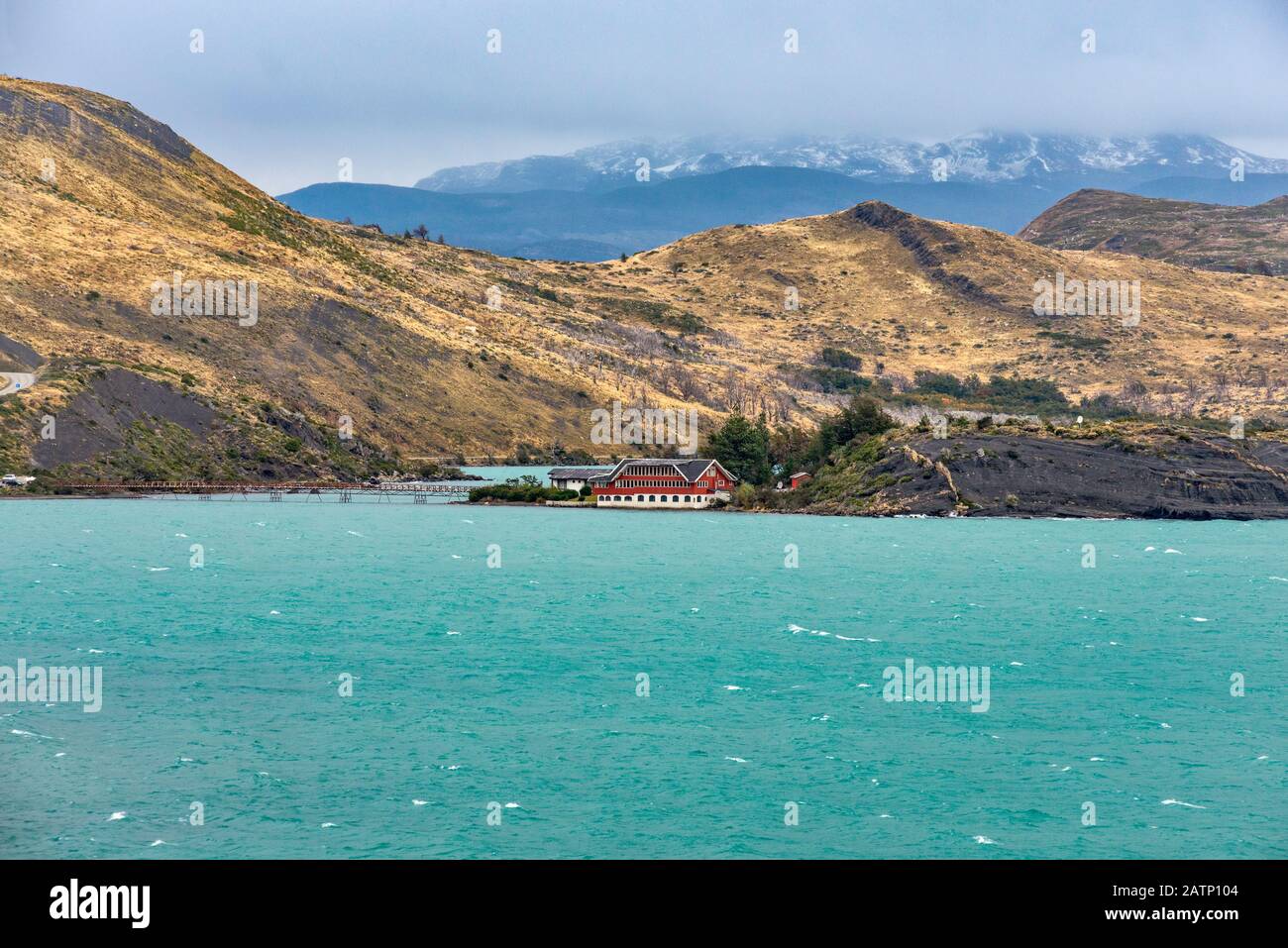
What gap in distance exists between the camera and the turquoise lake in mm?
36062

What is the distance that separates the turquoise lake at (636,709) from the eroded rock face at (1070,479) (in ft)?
117

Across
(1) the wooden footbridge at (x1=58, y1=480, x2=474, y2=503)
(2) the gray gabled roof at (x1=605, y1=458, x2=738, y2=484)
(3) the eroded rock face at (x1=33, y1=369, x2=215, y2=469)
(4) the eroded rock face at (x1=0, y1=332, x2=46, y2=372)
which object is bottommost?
(1) the wooden footbridge at (x1=58, y1=480, x2=474, y2=503)

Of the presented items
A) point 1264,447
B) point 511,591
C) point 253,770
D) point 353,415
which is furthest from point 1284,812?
point 353,415

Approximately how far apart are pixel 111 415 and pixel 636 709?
419ft

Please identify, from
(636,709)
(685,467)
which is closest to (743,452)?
(685,467)

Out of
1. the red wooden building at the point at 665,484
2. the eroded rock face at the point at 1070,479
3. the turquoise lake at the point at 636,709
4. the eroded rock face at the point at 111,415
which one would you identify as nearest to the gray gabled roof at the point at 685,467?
the red wooden building at the point at 665,484

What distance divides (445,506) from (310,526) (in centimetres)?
2894

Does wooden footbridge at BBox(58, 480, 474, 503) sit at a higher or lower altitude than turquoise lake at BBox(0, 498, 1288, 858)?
higher

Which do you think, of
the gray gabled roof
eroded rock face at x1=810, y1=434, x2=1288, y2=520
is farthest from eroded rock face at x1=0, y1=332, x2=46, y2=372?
eroded rock face at x1=810, y1=434, x2=1288, y2=520

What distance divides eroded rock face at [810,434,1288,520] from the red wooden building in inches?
549

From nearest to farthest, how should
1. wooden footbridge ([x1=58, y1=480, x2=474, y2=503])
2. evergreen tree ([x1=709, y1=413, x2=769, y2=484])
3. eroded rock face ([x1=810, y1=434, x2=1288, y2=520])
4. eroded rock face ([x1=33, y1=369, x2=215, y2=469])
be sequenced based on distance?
eroded rock face ([x1=810, y1=434, x2=1288, y2=520])
wooden footbridge ([x1=58, y1=480, x2=474, y2=503])
eroded rock face ([x1=33, y1=369, x2=215, y2=469])
evergreen tree ([x1=709, y1=413, x2=769, y2=484])

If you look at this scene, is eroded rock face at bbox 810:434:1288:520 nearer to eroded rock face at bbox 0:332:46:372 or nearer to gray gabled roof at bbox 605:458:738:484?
gray gabled roof at bbox 605:458:738:484

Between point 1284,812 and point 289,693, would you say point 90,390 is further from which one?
point 1284,812

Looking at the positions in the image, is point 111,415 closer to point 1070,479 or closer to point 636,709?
point 1070,479
